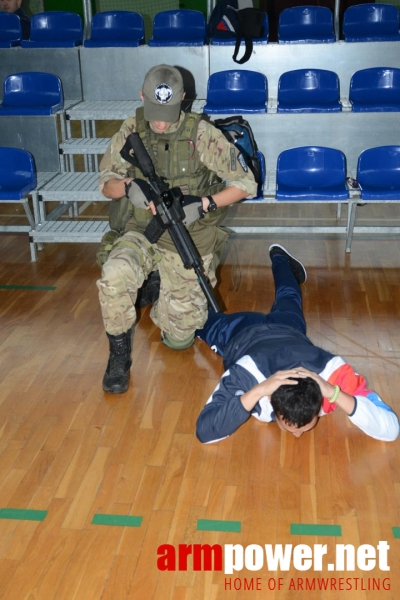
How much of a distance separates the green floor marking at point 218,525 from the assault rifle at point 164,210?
1534 millimetres

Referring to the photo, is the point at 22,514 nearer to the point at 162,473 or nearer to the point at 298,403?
the point at 162,473

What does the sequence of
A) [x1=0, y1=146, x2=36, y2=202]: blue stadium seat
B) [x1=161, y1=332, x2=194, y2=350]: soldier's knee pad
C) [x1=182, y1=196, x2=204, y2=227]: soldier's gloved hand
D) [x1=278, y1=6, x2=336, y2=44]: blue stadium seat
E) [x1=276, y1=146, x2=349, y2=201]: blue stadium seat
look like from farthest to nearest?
1. [x1=278, y1=6, x2=336, y2=44]: blue stadium seat
2. [x1=0, y1=146, x2=36, y2=202]: blue stadium seat
3. [x1=276, y1=146, x2=349, y2=201]: blue stadium seat
4. [x1=161, y1=332, x2=194, y2=350]: soldier's knee pad
5. [x1=182, y1=196, x2=204, y2=227]: soldier's gloved hand

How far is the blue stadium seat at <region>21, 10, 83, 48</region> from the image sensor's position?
7973mm

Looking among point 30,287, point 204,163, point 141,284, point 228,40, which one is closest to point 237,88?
point 228,40

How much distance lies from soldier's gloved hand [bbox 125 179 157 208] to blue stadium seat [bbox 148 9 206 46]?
4.23 meters

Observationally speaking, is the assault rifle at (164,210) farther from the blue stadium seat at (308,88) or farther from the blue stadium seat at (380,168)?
the blue stadium seat at (308,88)

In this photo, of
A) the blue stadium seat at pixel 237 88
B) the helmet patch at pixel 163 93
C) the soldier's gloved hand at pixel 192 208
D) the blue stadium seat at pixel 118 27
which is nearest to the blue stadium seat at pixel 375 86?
the blue stadium seat at pixel 237 88

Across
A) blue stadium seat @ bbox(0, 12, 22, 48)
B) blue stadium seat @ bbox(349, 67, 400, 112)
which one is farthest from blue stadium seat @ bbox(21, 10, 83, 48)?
blue stadium seat @ bbox(349, 67, 400, 112)

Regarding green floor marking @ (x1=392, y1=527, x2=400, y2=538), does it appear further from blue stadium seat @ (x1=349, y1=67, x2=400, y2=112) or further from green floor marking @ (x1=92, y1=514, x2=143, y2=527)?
blue stadium seat @ (x1=349, y1=67, x2=400, y2=112)

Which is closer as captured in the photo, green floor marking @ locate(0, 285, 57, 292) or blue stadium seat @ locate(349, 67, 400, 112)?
green floor marking @ locate(0, 285, 57, 292)

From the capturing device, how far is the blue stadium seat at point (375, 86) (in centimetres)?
694

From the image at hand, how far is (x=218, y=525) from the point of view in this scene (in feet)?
10.1

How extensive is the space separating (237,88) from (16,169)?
230 centimetres

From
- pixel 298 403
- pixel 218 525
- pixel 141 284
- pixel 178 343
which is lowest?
pixel 218 525
